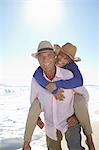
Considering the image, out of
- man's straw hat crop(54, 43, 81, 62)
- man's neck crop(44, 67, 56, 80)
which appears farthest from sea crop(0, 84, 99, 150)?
man's neck crop(44, 67, 56, 80)

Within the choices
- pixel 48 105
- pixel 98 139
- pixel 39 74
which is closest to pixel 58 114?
pixel 48 105

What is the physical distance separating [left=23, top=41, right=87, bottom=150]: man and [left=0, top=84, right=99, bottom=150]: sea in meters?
0.97

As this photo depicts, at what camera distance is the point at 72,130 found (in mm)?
1644

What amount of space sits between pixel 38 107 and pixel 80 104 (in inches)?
7.6

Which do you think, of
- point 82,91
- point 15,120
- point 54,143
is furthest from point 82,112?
point 15,120

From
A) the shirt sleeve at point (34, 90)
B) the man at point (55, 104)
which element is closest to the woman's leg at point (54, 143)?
the man at point (55, 104)

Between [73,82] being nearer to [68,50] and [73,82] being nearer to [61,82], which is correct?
[61,82]

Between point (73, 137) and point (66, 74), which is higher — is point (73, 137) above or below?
below

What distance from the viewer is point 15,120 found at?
4.36m

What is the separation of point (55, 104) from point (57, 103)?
11 mm

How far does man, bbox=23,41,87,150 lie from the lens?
5.29 feet

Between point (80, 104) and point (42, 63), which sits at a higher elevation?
point (42, 63)

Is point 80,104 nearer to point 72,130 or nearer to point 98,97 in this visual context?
point 72,130

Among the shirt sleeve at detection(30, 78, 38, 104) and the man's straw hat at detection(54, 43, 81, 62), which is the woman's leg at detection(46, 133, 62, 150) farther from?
the man's straw hat at detection(54, 43, 81, 62)
